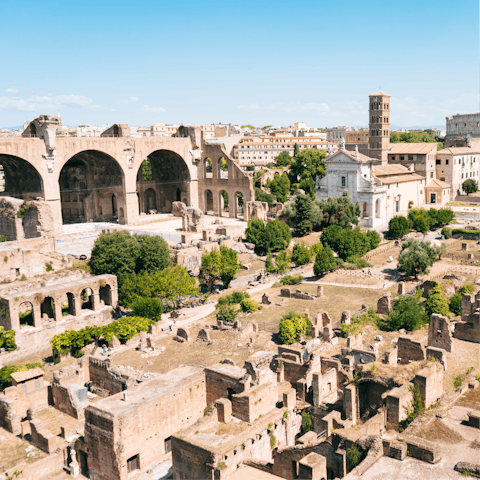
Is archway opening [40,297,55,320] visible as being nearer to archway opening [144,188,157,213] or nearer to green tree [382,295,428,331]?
green tree [382,295,428,331]

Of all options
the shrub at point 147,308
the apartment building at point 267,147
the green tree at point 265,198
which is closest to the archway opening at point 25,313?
the shrub at point 147,308

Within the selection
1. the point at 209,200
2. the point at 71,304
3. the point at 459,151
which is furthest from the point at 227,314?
the point at 459,151

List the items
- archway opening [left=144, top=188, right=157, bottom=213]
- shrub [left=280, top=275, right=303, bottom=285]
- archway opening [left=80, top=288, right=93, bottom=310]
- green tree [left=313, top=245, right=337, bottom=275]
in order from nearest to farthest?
1. archway opening [left=80, top=288, right=93, bottom=310]
2. shrub [left=280, top=275, right=303, bottom=285]
3. green tree [left=313, top=245, right=337, bottom=275]
4. archway opening [left=144, top=188, right=157, bottom=213]

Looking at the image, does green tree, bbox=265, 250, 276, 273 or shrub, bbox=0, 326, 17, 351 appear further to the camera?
green tree, bbox=265, 250, 276, 273

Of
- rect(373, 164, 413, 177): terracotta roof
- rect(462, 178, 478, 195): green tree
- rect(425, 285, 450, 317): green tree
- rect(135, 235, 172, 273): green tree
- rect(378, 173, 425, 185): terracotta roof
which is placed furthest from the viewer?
rect(462, 178, 478, 195): green tree

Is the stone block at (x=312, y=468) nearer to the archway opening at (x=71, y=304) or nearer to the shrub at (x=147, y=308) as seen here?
the shrub at (x=147, y=308)

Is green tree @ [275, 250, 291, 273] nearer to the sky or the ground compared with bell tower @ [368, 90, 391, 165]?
nearer to the ground

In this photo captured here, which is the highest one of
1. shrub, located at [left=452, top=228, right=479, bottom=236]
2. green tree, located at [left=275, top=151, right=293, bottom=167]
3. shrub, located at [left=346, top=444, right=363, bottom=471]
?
green tree, located at [left=275, top=151, right=293, bottom=167]

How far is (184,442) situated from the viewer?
630 inches

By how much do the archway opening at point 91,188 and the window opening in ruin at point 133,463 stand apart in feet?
141

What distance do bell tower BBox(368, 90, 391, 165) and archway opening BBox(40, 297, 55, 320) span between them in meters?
53.9

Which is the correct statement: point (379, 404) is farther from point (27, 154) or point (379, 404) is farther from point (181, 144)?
point (181, 144)

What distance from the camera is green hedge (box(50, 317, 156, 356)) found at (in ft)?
102

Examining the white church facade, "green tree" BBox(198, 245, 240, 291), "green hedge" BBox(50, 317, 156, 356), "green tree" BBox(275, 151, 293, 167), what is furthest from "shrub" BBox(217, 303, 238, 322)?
"green tree" BBox(275, 151, 293, 167)
